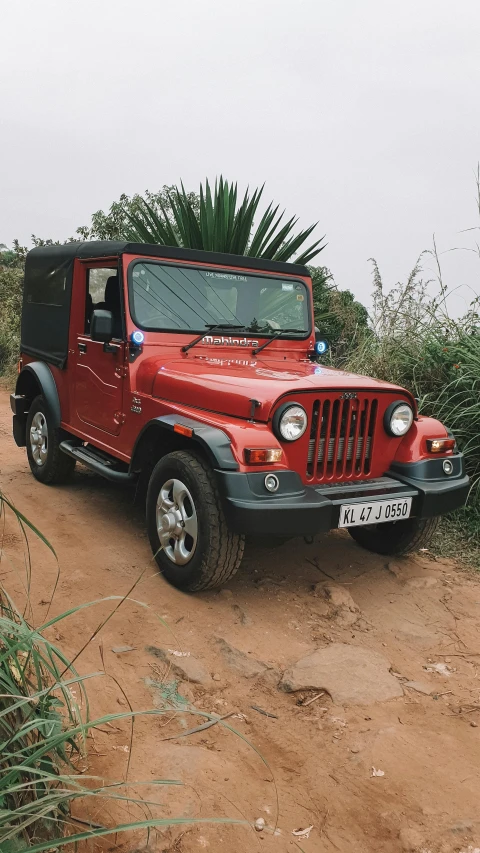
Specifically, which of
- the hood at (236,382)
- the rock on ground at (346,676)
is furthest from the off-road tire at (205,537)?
the rock on ground at (346,676)

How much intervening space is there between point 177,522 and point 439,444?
5.28 feet

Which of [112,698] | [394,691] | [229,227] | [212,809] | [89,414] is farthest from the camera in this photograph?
[229,227]

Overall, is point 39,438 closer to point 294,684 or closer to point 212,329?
point 212,329

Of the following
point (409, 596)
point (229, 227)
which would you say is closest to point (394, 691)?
point (409, 596)

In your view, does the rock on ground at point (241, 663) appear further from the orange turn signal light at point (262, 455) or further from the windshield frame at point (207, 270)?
the windshield frame at point (207, 270)

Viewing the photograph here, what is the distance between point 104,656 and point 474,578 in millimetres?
2501

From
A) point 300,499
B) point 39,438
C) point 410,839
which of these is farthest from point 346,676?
point 39,438

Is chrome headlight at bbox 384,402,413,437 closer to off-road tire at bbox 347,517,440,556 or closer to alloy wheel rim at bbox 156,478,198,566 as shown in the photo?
off-road tire at bbox 347,517,440,556

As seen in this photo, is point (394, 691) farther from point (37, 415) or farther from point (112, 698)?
point (37, 415)

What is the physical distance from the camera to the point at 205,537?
3.44m

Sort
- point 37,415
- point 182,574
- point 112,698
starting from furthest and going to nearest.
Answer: point 37,415, point 182,574, point 112,698

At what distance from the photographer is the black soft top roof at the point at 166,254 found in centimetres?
443

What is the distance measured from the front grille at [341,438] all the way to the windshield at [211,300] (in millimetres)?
1245

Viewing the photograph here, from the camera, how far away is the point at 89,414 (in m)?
4.96
